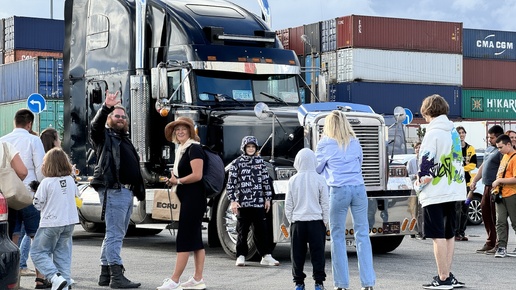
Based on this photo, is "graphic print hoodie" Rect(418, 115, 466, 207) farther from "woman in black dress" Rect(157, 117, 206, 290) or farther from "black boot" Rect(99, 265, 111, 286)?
"black boot" Rect(99, 265, 111, 286)

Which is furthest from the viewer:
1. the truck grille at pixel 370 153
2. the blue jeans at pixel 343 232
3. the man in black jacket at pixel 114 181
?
the truck grille at pixel 370 153

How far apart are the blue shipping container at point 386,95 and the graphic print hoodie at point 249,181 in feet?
148

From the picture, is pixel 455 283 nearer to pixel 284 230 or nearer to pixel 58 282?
pixel 284 230

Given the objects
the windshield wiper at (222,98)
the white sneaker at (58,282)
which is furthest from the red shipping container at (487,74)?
the white sneaker at (58,282)

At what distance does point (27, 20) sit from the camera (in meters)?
60.9

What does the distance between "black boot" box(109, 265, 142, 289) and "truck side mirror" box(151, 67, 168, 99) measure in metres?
3.78

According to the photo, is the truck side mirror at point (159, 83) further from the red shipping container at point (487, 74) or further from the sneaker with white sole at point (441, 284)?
the red shipping container at point (487, 74)

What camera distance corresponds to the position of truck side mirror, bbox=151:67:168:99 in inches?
565

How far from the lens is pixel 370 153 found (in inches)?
546

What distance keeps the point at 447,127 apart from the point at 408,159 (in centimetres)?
901

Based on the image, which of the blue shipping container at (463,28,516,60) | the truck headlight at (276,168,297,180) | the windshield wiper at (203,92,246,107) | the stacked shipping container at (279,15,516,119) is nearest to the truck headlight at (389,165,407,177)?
the truck headlight at (276,168,297,180)

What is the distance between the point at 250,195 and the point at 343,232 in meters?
3.25

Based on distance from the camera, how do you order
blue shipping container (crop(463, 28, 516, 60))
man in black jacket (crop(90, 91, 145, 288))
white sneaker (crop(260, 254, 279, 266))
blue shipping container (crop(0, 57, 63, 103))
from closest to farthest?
man in black jacket (crop(90, 91, 145, 288)), white sneaker (crop(260, 254, 279, 266)), blue shipping container (crop(0, 57, 63, 103)), blue shipping container (crop(463, 28, 516, 60))

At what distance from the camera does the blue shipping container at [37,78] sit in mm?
52688
